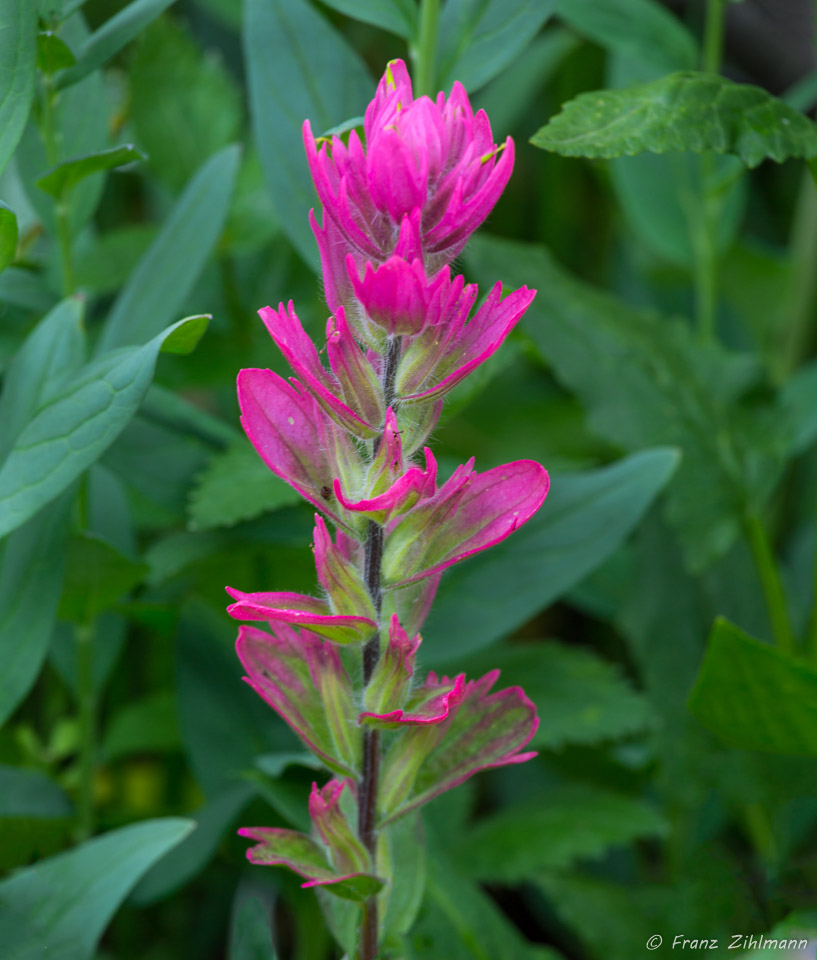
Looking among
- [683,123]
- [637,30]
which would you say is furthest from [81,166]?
[637,30]

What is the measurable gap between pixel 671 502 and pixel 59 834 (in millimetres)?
406

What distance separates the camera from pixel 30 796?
51cm

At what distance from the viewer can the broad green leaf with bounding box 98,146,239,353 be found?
51cm

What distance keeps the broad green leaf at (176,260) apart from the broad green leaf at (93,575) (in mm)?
110

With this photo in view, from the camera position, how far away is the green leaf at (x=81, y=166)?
41 centimetres

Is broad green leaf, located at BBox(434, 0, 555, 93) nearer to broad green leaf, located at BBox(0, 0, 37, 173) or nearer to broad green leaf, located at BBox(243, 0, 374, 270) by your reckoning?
broad green leaf, located at BBox(243, 0, 374, 270)

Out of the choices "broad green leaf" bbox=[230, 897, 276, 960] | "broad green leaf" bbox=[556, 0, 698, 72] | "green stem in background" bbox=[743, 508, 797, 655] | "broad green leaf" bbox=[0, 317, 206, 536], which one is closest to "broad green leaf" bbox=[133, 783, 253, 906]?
"broad green leaf" bbox=[230, 897, 276, 960]

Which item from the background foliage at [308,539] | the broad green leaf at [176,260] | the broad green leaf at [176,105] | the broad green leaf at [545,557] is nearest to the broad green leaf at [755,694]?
the background foliage at [308,539]

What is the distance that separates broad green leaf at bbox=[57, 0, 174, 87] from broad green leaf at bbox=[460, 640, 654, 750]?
0.41 metres

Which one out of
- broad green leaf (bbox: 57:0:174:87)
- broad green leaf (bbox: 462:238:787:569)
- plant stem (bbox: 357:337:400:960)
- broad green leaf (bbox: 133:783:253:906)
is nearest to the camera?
plant stem (bbox: 357:337:400:960)

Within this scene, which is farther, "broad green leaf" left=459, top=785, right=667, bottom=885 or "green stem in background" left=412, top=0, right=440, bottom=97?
"broad green leaf" left=459, top=785, right=667, bottom=885

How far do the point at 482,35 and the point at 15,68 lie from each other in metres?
0.23

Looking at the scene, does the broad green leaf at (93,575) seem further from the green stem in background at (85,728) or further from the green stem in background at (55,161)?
the green stem in background at (55,161)

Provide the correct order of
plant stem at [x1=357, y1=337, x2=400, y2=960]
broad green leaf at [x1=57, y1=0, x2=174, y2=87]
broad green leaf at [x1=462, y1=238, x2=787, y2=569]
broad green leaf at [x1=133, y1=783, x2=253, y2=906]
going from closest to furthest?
plant stem at [x1=357, y1=337, x2=400, y2=960] → broad green leaf at [x1=57, y1=0, x2=174, y2=87] → broad green leaf at [x1=133, y1=783, x2=253, y2=906] → broad green leaf at [x1=462, y1=238, x2=787, y2=569]
